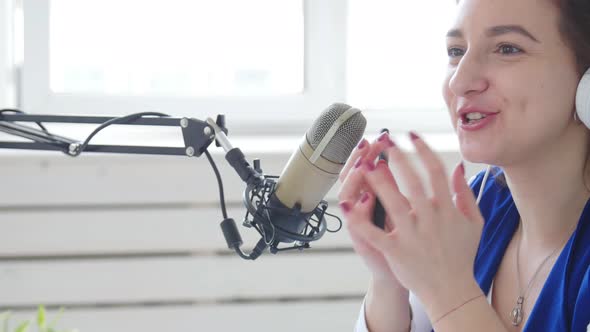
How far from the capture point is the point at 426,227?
917 millimetres

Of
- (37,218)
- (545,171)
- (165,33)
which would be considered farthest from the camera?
(165,33)

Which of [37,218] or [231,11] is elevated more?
[231,11]

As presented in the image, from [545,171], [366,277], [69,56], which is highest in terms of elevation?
[69,56]

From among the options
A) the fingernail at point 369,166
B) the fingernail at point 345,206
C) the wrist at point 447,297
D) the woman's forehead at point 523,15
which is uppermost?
the woman's forehead at point 523,15

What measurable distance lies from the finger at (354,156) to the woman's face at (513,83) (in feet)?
0.58

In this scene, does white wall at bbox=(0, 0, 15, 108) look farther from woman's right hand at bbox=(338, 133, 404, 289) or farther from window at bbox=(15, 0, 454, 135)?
woman's right hand at bbox=(338, 133, 404, 289)

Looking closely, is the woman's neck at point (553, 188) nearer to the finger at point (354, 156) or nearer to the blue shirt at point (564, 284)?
the blue shirt at point (564, 284)

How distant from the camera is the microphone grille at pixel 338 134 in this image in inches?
37.9

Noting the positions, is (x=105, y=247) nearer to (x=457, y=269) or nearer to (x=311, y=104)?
(x=311, y=104)

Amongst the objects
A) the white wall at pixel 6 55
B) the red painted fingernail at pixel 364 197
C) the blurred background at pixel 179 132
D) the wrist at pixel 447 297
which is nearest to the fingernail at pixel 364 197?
the red painted fingernail at pixel 364 197

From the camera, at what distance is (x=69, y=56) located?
2.31 metres

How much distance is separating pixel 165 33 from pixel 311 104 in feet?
1.42

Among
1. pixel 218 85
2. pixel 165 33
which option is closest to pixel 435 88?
pixel 218 85

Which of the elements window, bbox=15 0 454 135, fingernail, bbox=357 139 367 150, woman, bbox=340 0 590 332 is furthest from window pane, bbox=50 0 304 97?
fingernail, bbox=357 139 367 150
